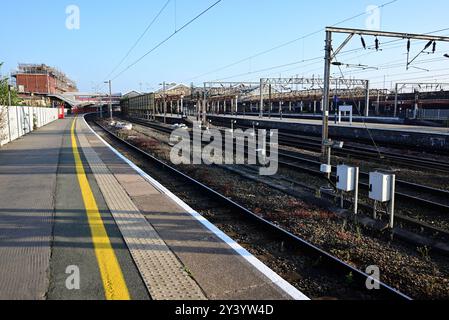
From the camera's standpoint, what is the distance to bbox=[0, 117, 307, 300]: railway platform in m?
4.06

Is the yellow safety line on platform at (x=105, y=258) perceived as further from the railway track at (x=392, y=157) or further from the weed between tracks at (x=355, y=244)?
the railway track at (x=392, y=157)

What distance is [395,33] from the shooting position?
50.9 feet

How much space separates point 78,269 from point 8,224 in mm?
2561

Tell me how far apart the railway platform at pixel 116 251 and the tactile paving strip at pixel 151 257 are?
12mm

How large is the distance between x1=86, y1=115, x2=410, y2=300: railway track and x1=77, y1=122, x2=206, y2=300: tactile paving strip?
1.78 metres

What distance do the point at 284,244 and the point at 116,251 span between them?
2.88m

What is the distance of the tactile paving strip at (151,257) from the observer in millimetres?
4055

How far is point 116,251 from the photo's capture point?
509 cm

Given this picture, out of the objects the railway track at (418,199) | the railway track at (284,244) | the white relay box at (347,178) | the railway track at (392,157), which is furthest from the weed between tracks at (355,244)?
the railway track at (392,157)

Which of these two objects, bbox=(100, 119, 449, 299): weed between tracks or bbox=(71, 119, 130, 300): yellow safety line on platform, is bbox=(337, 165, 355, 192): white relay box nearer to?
bbox=(100, 119, 449, 299): weed between tracks

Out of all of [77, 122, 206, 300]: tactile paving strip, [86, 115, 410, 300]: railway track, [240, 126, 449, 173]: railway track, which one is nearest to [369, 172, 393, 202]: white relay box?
[86, 115, 410, 300]: railway track

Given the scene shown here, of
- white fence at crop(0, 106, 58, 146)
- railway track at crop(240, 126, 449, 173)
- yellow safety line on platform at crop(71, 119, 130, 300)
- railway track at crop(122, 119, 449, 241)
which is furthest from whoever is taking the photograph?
white fence at crop(0, 106, 58, 146)
